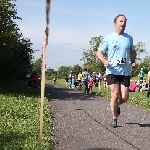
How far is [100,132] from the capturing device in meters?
6.66

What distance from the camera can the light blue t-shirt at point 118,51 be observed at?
23.3 feet

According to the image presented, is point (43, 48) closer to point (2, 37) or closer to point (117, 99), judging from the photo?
point (117, 99)

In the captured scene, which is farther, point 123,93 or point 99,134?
point 123,93

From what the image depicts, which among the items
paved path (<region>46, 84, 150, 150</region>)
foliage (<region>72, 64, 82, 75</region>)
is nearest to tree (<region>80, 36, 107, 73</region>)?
foliage (<region>72, 64, 82, 75</region>)

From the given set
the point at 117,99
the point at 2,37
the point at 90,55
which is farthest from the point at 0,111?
the point at 90,55

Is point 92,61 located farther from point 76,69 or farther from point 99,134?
point 99,134

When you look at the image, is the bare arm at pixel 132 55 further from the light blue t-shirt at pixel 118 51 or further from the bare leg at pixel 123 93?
the bare leg at pixel 123 93

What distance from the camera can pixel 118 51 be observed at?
23.4ft

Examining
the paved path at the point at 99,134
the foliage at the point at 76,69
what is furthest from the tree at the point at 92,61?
the paved path at the point at 99,134

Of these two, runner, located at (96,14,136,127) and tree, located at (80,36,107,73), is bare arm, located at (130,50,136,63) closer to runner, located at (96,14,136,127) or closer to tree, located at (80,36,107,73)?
runner, located at (96,14,136,127)

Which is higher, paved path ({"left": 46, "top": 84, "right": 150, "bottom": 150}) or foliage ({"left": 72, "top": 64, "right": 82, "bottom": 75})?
foliage ({"left": 72, "top": 64, "right": 82, "bottom": 75})

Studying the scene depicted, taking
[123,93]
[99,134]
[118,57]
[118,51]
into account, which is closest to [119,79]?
[123,93]

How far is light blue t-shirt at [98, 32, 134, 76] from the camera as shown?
280 inches

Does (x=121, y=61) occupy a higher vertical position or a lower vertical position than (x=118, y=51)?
lower
